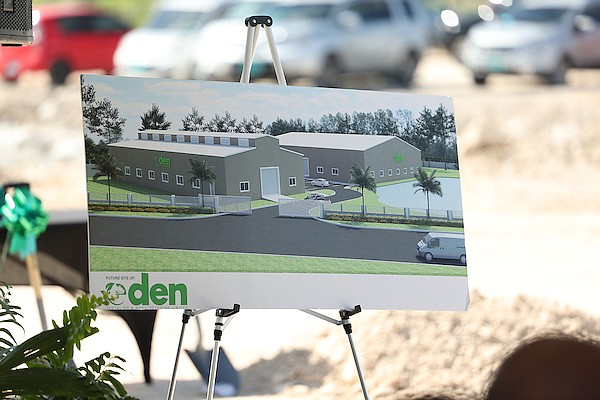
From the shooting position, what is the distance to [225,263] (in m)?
3.73

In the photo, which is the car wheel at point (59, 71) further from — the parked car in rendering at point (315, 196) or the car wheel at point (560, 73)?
the parked car in rendering at point (315, 196)

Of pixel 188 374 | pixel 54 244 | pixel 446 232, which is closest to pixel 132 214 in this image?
pixel 446 232

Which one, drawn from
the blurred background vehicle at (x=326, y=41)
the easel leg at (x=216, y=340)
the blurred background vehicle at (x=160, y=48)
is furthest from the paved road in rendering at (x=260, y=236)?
the blurred background vehicle at (x=160, y=48)

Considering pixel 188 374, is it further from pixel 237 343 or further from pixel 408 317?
pixel 408 317

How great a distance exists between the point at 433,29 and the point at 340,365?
15.0 meters

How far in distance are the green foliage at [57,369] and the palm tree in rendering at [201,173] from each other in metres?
0.74

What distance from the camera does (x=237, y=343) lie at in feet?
23.6

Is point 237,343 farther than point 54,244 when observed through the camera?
Yes

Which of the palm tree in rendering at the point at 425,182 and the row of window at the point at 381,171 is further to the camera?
the palm tree in rendering at the point at 425,182

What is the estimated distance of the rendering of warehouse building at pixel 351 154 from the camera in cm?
386

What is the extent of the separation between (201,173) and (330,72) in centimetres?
1299

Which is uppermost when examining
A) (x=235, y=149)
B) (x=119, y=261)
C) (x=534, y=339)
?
(x=235, y=149)

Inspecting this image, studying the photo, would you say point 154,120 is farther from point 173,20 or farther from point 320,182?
point 173,20

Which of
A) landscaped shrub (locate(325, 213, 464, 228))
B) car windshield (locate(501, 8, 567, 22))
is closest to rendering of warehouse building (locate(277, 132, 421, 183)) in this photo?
landscaped shrub (locate(325, 213, 464, 228))
